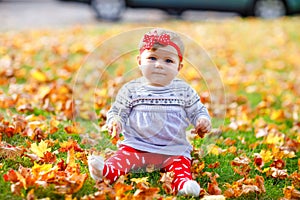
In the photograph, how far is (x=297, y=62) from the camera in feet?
26.2

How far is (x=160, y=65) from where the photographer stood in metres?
3.19

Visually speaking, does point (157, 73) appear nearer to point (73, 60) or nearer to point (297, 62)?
point (73, 60)

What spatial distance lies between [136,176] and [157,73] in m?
0.64

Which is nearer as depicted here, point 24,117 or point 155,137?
point 155,137

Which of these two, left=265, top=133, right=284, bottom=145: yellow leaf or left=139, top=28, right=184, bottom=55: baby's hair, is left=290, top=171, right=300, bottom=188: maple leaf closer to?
left=265, top=133, right=284, bottom=145: yellow leaf

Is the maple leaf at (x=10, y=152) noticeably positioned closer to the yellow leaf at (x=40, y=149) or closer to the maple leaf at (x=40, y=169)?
the yellow leaf at (x=40, y=149)

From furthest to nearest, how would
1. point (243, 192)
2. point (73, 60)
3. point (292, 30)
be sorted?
1. point (292, 30)
2. point (73, 60)
3. point (243, 192)

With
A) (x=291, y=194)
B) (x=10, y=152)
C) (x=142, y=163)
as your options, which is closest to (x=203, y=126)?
(x=142, y=163)

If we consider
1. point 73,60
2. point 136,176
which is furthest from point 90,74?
point 136,176

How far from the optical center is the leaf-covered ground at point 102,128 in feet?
9.66

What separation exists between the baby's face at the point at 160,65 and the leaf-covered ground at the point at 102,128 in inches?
10.9

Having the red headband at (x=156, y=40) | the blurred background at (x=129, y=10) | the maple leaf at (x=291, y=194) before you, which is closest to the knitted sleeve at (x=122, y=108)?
the red headband at (x=156, y=40)

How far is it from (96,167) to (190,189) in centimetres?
54

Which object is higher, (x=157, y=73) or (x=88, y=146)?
(x=157, y=73)
